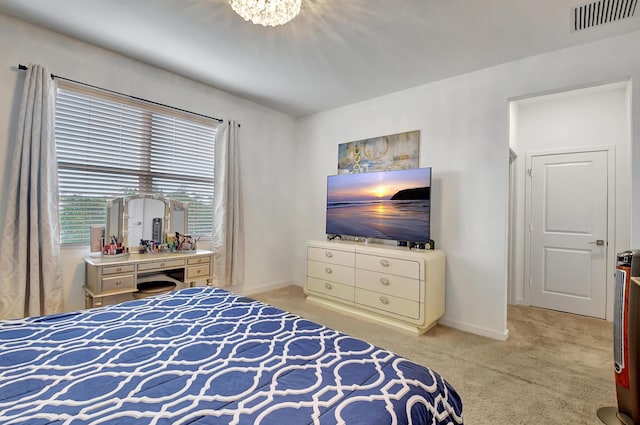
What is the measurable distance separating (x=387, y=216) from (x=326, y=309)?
4.42 feet

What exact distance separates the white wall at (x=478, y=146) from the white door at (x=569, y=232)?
1426 mm

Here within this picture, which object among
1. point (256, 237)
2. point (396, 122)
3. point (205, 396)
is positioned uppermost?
point (396, 122)

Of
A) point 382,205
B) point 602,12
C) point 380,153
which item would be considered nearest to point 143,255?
point 382,205

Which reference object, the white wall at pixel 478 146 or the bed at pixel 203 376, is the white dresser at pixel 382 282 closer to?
the white wall at pixel 478 146

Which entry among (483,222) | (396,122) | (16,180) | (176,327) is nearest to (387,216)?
(483,222)

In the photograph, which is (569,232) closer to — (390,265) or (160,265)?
(390,265)

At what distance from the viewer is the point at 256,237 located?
13.8ft

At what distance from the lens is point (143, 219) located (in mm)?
3115

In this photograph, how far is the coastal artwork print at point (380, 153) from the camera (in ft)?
11.5

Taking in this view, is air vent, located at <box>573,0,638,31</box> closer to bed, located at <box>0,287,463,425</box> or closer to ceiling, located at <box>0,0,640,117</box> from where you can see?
ceiling, located at <box>0,0,640,117</box>

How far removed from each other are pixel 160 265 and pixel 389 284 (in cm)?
228

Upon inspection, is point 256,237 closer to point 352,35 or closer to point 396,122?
point 396,122

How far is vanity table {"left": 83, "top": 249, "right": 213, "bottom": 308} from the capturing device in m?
2.52

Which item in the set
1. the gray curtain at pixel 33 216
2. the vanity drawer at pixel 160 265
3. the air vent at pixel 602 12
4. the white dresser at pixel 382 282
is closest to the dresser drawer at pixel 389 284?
the white dresser at pixel 382 282
